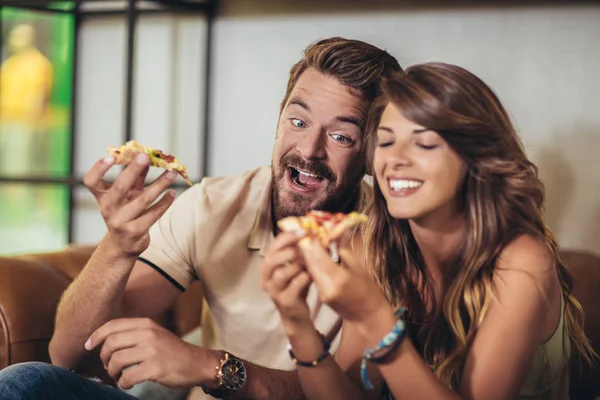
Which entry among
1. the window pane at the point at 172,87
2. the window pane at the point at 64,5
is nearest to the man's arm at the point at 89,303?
the window pane at the point at 172,87

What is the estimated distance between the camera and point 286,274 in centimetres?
132

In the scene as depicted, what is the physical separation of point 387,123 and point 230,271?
61 cm

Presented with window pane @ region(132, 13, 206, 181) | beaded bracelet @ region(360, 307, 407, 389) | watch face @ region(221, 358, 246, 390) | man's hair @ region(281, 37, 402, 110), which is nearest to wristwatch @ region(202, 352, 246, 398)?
watch face @ region(221, 358, 246, 390)

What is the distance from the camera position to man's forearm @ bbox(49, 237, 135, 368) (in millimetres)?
1714

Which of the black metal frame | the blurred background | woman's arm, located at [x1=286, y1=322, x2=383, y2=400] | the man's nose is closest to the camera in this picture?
woman's arm, located at [x1=286, y1=322, x2=383, y2=400]

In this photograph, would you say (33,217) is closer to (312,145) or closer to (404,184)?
(312,145)

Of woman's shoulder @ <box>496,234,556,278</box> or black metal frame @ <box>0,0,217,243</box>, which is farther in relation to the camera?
black metal frame @ <box>0,0,217,243</box>

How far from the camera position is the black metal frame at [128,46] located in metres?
2.69

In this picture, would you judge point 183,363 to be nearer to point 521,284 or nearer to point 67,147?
point 521,284

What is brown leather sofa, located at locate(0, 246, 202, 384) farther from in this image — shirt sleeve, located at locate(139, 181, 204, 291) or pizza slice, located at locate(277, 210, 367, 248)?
pizza slice, located at locate(277, 210, 367, 248)

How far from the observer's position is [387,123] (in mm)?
1515

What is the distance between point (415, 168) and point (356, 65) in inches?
19.3

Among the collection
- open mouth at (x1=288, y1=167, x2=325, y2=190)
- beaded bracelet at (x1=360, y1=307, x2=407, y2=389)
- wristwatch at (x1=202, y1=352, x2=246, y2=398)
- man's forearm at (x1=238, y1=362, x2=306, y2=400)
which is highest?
open mouth at (x1=288, y1=167, x2=325, y2=190)

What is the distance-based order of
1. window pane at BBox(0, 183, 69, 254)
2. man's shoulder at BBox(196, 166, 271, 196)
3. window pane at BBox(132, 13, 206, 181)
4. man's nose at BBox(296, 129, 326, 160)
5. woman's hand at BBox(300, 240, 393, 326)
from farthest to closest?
window pane at BBox(0, 183, 69, 254), window pane at BBox(132, 13, 206, 181), man's shoulder at BBox(196, 166, 271, 196), man's nose at BBox(296, 129, 326, 160), woman's hand at BBox(300, 240, 393, 326)
